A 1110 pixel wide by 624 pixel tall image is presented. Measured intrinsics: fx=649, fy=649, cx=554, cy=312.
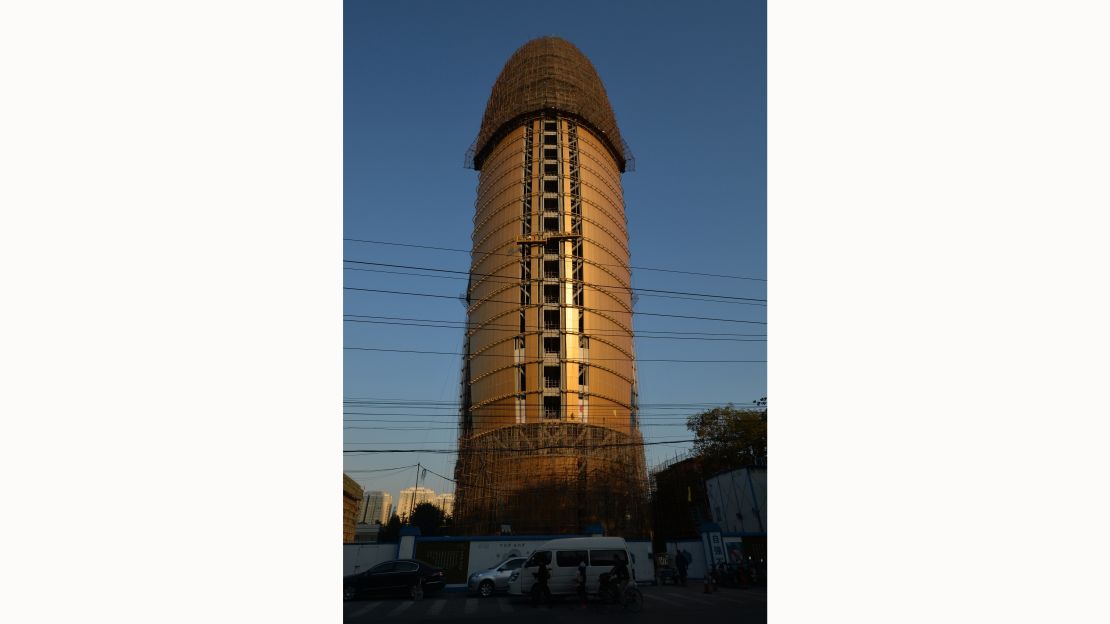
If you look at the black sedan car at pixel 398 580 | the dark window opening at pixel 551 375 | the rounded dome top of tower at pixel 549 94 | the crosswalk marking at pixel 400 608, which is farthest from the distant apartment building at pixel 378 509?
the rounded dome top of tower at pixel 549 94

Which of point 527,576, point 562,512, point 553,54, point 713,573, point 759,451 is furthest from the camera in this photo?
point 553,54

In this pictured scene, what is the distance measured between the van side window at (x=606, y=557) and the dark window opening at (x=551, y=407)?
10.2 metres

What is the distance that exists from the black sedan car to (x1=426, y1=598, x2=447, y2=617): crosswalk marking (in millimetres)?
289

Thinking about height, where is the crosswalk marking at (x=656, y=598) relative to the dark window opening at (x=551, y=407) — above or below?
below

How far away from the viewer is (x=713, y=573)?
690cm

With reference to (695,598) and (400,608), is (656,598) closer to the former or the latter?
(695,598)

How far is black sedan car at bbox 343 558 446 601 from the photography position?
17.7 feet

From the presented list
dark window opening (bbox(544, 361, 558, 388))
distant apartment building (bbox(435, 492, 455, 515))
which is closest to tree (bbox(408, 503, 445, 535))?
distant apartment building (bbox(435, 492, 455, 515))

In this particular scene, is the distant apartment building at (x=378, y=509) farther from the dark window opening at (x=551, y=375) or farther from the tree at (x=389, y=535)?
the dark window opening at (x=551, y=375)

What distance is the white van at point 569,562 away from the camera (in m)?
5.48

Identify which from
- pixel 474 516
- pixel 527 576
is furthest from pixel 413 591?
pixel 474 516

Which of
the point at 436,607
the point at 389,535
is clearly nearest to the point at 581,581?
the point at 436,607
